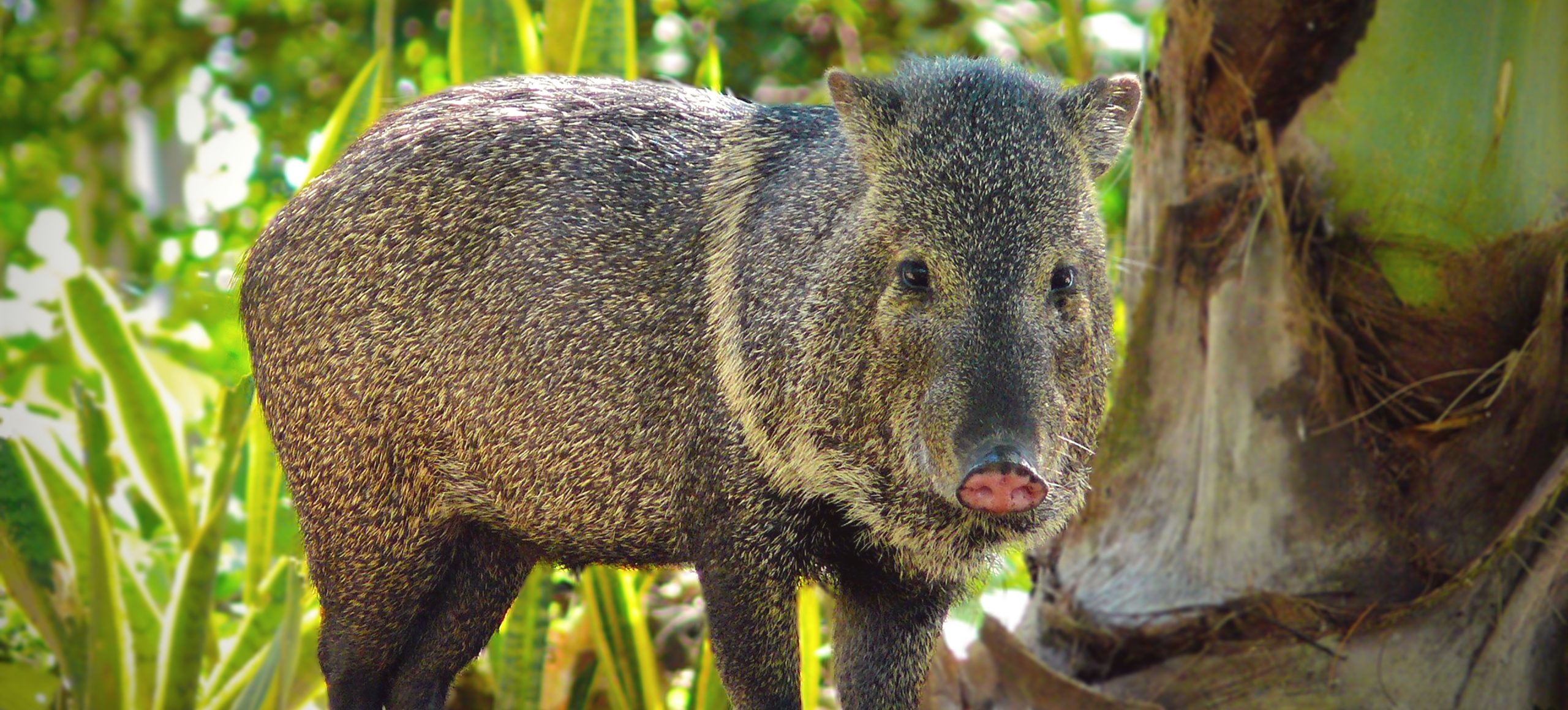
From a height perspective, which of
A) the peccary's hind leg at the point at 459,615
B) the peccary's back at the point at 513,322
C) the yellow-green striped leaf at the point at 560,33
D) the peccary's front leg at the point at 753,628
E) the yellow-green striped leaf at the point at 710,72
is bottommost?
the peccary's hind leg at the point at 459,615

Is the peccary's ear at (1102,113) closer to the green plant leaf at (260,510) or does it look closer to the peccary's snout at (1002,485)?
the peccary's snout at (1002,485)

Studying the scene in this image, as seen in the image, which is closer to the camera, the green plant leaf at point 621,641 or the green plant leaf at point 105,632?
the green plant leaf at point 621,641

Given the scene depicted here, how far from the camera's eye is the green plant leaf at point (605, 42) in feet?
8.32

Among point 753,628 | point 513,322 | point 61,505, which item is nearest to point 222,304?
point 61,505

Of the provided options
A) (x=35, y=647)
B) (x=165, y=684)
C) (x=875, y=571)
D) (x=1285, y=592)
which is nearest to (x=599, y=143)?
(x=875, y=571)

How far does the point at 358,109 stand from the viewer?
289 cm

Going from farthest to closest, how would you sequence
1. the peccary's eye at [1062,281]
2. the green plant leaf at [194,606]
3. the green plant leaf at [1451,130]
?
the green plant leaf at [194,606]
the green plant leaf at [1451,130]
the peccary's eye at [1062,281]

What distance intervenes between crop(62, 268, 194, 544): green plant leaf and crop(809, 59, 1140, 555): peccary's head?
2039mm

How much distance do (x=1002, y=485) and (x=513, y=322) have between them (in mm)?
749

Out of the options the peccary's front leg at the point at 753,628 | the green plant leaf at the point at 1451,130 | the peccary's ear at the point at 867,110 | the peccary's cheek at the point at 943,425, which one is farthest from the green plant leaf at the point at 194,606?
the green plant leaf at the point at 1451,130

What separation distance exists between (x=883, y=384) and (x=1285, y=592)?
0.85 m

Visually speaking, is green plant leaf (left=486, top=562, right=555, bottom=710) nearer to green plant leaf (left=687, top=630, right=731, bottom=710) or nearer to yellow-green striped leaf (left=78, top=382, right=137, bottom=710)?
green plant leaf (left=687, top=630, right=731, bottom=710)

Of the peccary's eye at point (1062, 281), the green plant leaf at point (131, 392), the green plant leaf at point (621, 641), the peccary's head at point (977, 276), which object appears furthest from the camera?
the green plant leaf at point (131, 392)

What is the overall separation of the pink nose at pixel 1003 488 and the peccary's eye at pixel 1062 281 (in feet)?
1.02
